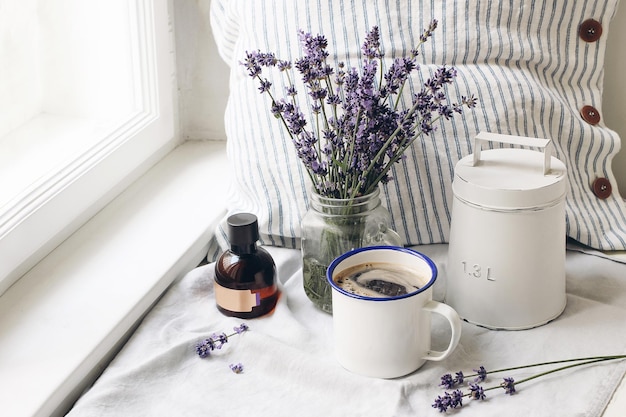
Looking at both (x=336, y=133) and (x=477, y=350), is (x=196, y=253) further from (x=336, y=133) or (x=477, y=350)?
(x=477, y=350)

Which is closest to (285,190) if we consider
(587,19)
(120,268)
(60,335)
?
(120,268)

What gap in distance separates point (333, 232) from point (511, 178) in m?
0.21

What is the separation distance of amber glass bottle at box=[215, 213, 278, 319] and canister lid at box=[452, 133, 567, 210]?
9.4 inches

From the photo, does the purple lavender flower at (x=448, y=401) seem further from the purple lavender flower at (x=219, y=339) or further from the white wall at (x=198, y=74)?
the white wall at (x=198, y=74)

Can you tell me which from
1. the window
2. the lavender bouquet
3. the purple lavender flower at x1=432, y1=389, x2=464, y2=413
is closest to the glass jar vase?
the lavender bouquet

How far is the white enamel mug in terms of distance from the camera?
0.81m

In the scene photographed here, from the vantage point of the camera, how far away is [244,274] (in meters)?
0.93

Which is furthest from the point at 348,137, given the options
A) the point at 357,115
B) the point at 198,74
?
the point at 198,74

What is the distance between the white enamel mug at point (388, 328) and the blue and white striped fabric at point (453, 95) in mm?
206

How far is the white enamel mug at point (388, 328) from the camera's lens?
32.1 inches

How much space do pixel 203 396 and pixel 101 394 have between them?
10 cm

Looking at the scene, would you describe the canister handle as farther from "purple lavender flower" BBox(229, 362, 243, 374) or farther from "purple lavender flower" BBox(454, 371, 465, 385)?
"purple lavender flower" BBox(229, 362, 243, 374)

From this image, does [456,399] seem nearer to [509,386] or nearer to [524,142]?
[509,386]

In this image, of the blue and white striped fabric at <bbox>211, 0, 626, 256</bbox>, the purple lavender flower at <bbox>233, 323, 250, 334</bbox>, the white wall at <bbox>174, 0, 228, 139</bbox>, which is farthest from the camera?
the white wall at <bbox>174, 0, 228, 139</bbox>
